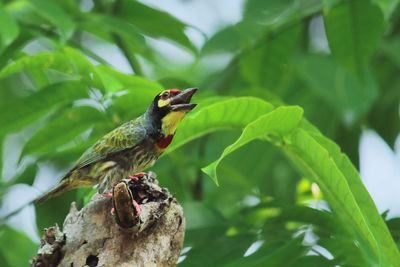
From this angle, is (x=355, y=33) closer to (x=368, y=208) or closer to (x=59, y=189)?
(x=368, y=208)

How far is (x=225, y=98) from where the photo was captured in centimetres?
429

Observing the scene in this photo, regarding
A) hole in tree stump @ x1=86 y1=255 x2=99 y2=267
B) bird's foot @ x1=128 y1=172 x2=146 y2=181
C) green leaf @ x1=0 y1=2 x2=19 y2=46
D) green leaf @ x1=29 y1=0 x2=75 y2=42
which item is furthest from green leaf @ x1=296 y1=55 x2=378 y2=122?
hole in tree stump @ x1=86 y1=255 x2=99 y2=267

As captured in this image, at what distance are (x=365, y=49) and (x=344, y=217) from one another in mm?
1609

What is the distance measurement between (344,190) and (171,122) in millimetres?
916

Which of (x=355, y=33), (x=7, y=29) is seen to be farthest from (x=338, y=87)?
(x=7, y=29)

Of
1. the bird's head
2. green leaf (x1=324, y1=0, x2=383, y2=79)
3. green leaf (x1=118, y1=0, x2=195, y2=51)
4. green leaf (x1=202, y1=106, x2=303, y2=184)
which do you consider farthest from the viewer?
green leaf (x1=118, y1=0, x2=195, y2=51)

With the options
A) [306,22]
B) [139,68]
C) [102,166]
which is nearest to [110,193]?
[102,166]

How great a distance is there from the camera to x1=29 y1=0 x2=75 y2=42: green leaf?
4668mm

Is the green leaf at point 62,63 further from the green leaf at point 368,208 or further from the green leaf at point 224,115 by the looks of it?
the green leaf at point 368,208

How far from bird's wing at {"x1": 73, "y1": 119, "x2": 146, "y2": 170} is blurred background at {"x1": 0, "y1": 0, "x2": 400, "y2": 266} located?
18 centimetres

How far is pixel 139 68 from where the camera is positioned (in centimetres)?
549

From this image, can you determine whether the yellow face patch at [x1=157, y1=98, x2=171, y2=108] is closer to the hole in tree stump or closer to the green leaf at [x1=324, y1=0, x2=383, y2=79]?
the hole in tree stump

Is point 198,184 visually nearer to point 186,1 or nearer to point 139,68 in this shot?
point 139,68

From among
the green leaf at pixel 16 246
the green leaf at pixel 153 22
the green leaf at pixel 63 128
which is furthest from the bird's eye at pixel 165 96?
the green leaf at pixel 16 246
